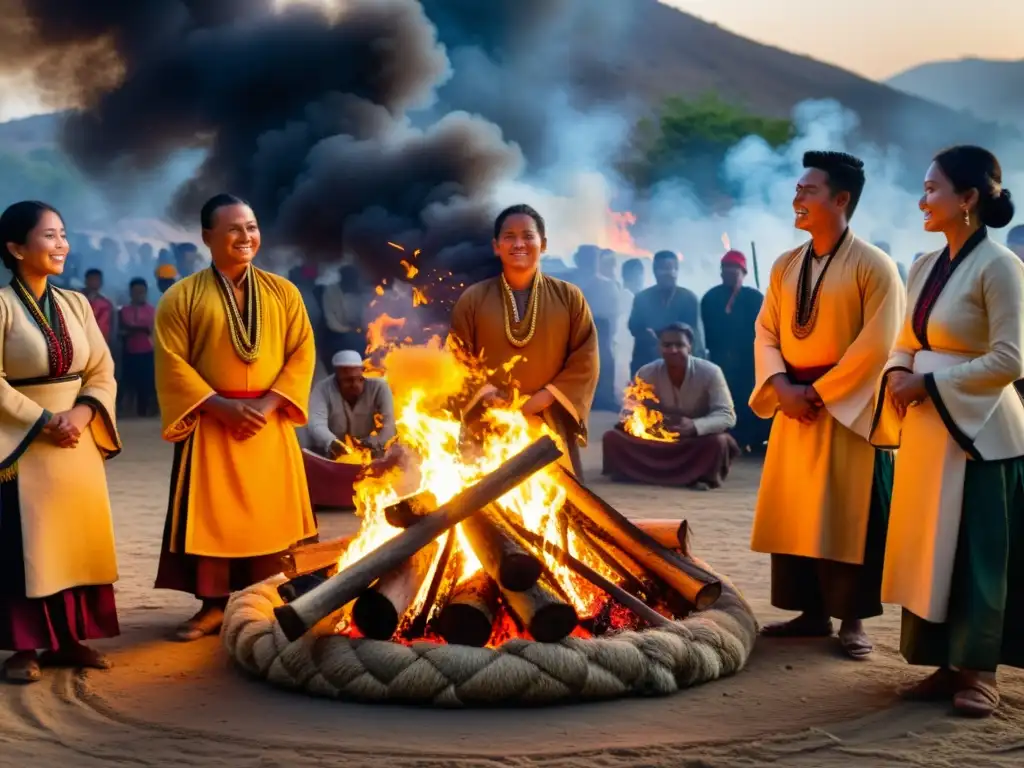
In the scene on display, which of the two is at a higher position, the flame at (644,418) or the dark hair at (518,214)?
the dark hair at (518,214)

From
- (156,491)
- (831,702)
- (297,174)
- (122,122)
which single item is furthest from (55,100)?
(831,702)

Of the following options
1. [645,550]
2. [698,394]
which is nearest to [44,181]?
[698,394]

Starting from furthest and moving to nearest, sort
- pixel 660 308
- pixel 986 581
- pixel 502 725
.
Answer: pixel 660 308 < pixel 986 581 < pixel 502 725

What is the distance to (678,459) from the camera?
1080 cm

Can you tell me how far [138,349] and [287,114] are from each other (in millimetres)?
4259

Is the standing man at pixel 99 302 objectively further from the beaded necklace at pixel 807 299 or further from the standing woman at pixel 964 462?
the standing woman at pixel 964 462

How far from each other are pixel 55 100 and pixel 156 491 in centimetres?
1317

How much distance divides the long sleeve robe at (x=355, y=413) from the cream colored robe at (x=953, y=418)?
228 inches

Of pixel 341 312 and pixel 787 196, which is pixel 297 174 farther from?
pixel 787 196

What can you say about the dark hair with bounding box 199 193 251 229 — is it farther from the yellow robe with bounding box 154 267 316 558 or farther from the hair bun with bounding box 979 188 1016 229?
the hair bun with bounding box 979 188 1016 229

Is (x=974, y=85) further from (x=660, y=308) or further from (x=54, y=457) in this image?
(x=54, y=457)

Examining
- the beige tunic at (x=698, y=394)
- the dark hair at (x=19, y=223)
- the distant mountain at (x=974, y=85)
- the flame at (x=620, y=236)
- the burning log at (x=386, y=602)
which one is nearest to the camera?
the burning log at (x=386, y=602)

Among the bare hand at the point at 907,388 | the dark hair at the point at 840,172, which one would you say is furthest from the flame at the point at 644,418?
the bare hand at the point at 907,388

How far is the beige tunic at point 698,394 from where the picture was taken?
11.0 metres
